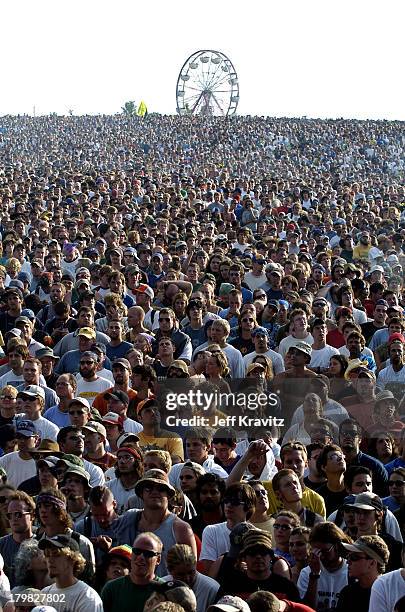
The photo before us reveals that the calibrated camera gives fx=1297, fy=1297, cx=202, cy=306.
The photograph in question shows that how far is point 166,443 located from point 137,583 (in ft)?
9.07

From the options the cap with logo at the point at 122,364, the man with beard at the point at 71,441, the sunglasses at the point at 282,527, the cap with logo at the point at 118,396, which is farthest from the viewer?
the cap with logo at the point at 122,364

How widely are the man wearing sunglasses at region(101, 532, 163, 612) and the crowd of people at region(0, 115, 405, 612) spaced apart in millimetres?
11

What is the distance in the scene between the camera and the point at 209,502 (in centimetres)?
803

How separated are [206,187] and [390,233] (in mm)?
8436

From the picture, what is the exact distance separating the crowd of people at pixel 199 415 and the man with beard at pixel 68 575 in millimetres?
→ 11

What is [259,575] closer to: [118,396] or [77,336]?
[118,396]

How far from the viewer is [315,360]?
469 inches

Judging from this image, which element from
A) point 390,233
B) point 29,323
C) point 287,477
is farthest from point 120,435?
point 390,233

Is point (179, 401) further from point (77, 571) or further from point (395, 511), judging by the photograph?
point (77, 571)

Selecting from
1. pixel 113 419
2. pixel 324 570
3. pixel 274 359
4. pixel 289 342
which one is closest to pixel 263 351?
pixel 274 359

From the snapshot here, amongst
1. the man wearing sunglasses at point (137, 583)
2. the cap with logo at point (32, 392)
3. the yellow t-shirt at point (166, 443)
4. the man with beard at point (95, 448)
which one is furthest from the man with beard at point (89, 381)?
the man wearing sunglasses at point (137, 583)

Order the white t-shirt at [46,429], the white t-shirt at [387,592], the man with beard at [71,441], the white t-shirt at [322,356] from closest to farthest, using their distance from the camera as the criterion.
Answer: the white t-shirt at [387,592], the man with beard at [71,441], the white t-shirt at [46,429], the white t-shirt at [322,356]

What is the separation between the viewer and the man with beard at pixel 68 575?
21.5 feet

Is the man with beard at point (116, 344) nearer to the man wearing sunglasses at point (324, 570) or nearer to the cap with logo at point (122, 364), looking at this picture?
the cap with logo at point (122, 364)
